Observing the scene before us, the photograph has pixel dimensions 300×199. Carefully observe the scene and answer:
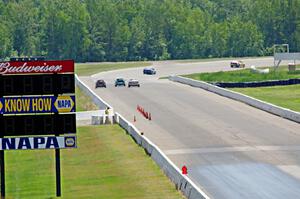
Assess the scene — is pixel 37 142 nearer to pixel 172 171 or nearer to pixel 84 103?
pixel 172 171

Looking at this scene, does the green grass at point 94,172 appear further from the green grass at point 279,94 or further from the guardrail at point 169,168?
the green grass at point 279,94

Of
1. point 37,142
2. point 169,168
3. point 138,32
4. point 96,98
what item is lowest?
point 96,98

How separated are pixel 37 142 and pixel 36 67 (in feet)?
9.33

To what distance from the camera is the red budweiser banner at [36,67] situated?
34094 millimetres

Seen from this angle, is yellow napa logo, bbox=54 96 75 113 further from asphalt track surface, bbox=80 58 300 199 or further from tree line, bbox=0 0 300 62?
tree line, bbox=0 0 300 62

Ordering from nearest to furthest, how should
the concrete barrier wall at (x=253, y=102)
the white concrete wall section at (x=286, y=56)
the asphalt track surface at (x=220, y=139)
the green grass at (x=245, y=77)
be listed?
the asphalt track surface at (x=220, y=139) < the concrete barrier wall at (x=253, y=102) < the green grass at (x=245, y=77) < the white concrete wall section at (x=286, y=56)

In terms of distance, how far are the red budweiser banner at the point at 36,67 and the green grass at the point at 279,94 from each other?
36240 millimetres

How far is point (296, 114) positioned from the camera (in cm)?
6034

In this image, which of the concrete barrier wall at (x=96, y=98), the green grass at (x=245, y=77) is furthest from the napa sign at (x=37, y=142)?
the green grass at (x=245, y=77)

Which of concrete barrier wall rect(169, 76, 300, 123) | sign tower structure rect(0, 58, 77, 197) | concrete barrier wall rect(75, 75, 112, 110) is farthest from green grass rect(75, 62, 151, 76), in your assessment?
sign tower structure rect(0, 58, 77, 197)

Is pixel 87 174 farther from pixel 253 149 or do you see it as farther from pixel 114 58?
pixel 114 58

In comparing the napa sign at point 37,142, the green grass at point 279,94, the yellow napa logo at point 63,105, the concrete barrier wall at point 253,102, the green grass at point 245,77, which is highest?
the yellow napa logo at point 63,105

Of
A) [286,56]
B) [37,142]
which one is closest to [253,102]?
[37,142]

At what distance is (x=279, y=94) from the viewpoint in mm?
82125
